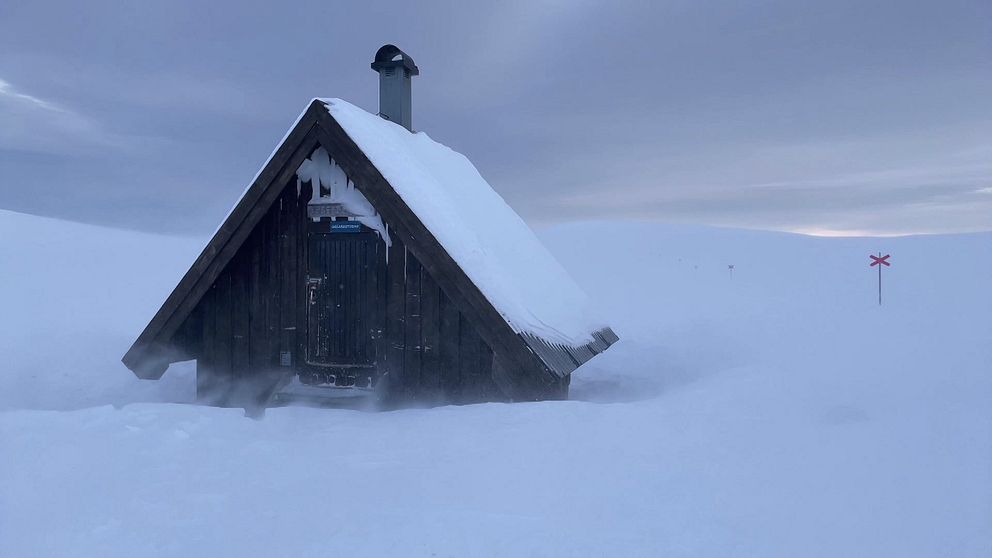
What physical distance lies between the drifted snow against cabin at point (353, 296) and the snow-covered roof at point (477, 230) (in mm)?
38

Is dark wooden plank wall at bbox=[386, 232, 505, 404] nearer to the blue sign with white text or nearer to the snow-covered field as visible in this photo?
the blue sign with white text

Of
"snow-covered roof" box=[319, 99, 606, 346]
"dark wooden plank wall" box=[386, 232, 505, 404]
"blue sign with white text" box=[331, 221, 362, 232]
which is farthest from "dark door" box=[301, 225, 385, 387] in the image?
"snow-covered roof" box=[319, 99, 606, 346]

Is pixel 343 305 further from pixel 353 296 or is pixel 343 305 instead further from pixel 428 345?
pixel 428 345

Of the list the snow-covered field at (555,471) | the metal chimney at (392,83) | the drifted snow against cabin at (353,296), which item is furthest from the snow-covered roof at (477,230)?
the snow-covered field at (555,471)

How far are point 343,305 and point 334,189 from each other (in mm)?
1538

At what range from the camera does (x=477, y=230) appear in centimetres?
867

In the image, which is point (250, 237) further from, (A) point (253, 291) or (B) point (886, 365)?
(B) point (886, 365)

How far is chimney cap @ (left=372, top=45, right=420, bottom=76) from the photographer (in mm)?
10625

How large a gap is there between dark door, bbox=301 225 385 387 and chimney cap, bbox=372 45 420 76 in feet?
13.6

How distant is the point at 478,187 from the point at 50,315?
1183 centimetres

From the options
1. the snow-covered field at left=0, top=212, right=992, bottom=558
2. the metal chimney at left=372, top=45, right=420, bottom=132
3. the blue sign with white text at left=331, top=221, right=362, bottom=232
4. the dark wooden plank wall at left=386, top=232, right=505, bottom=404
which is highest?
the metal chimney at left=372, top=45, right=420, bottom=132

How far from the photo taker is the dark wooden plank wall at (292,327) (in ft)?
24.8

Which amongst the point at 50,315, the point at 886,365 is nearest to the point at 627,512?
the point at 886,365

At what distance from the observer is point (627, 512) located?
4086mm
